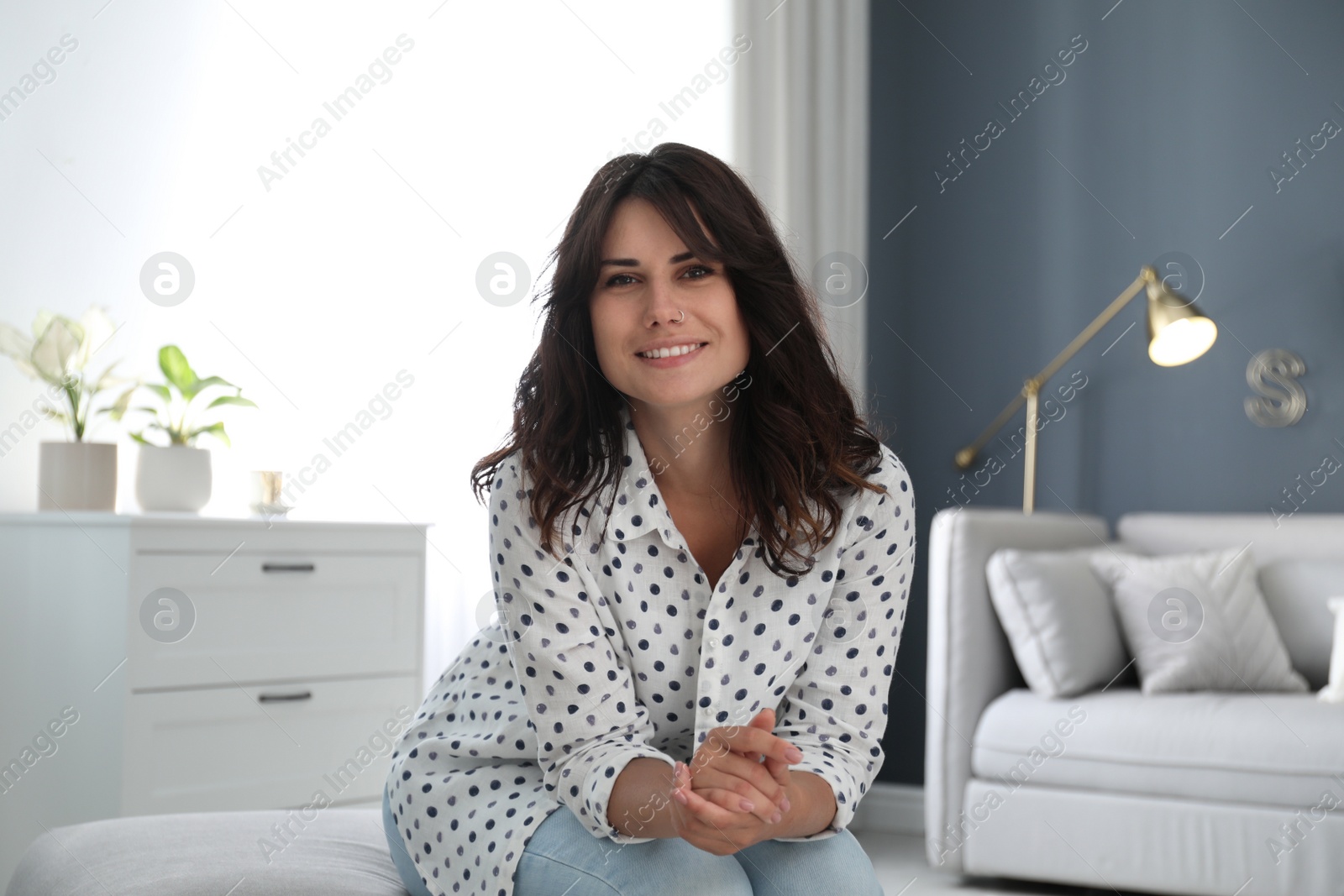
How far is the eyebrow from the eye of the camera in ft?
4.12

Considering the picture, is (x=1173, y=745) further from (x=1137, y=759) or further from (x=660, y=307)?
(x=660, y=307)

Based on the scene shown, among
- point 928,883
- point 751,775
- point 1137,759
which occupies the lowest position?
point 928,883

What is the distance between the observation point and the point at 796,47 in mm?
3537

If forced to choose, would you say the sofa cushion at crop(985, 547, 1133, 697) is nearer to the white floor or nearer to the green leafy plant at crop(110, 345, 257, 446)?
the white floor

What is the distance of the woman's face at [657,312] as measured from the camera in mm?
1257

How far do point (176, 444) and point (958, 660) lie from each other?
6.06 feet

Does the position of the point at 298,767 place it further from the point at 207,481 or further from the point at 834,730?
the point at 834,730

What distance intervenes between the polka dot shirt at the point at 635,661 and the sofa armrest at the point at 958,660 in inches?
62.7

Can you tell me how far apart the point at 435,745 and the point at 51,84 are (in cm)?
179

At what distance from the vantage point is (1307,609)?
2.84m

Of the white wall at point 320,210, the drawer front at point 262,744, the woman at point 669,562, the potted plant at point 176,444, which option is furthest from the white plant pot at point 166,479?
the woman at point 669,562

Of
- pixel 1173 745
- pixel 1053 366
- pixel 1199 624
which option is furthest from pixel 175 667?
pixel 1053 366

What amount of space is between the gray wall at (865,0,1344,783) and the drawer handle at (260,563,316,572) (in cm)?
203

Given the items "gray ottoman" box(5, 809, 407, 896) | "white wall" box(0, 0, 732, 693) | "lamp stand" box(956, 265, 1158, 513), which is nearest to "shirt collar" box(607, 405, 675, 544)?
"gray ottoman" box(5, 809, 407, 896)
